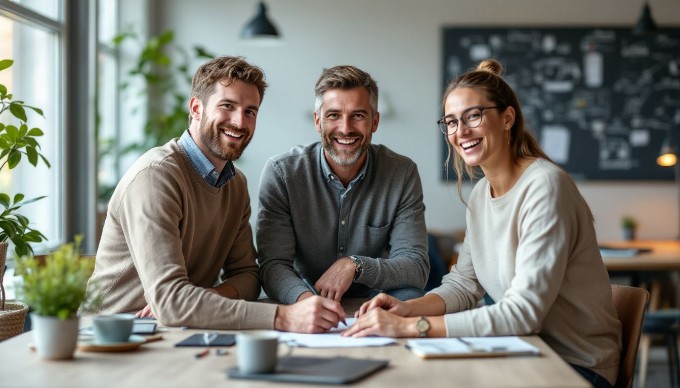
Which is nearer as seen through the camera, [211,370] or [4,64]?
[211,370]

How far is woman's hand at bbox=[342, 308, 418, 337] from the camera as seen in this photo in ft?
6.68

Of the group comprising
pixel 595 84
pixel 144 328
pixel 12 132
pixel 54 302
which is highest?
pixel 595 84

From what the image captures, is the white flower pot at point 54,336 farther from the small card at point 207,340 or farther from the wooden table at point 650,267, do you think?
the wooden table at point 650,267

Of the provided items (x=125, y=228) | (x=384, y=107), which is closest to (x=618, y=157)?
(x=384, y=107)

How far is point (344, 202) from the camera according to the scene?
118 inches

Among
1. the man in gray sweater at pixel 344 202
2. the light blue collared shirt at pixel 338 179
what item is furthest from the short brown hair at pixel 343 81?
the light blue collared shirt at pixel 338 179

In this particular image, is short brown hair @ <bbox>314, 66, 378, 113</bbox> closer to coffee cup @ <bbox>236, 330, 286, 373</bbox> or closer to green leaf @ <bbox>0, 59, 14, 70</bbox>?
green leaf @ <bbox>0, 59, 14, 70</bbox>

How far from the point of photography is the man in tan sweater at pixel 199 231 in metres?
2.15

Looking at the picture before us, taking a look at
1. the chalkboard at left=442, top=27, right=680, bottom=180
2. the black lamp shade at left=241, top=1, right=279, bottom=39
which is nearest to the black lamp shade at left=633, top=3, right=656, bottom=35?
the chalkboard at left=442, top=27, right=680, bottom=180

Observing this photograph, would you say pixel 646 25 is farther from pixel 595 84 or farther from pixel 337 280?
pixel 337 280

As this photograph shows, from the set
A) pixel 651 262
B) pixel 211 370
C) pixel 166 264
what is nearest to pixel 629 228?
pixel 651 262

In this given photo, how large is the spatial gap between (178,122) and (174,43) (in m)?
0.75

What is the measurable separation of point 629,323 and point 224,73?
4.43 feet

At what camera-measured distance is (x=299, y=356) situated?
1808 millimetres
